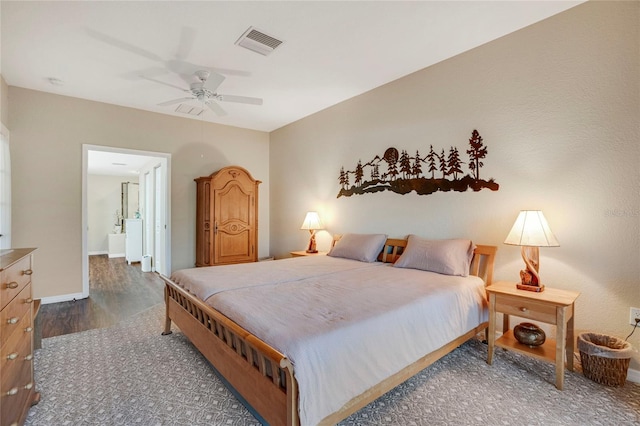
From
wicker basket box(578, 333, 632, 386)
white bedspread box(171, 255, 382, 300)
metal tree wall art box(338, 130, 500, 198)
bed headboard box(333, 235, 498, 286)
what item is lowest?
wicker basket box(578, 333, 632, 386)

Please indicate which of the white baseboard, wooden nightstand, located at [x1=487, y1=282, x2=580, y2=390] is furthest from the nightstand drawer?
the white baseboard

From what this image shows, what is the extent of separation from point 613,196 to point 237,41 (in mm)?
3324

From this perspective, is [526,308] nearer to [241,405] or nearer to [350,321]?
[350,321]

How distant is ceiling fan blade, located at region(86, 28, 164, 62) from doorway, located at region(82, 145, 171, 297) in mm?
1977

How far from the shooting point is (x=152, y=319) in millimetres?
3396

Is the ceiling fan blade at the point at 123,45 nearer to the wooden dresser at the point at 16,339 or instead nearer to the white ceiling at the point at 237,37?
the white ceiling at the point at 237,37

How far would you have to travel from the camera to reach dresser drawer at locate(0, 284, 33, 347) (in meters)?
1.38

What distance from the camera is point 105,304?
3951 millimetres

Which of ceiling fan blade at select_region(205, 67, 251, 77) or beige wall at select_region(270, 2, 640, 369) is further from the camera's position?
ceiling fan blade at select_region(205, 67, 251, 77)

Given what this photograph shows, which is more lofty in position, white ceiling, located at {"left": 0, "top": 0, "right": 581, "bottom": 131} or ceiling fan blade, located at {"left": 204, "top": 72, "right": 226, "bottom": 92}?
white ceiling, located at {"left": 0, "top": 0, "right": 581, "bottom": 131}

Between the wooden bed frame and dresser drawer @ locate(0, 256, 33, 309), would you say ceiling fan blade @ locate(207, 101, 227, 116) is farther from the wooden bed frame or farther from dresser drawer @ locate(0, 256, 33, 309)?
dresser drawer @ locate(0, 256, 33, 309)

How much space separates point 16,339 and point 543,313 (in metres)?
3.23

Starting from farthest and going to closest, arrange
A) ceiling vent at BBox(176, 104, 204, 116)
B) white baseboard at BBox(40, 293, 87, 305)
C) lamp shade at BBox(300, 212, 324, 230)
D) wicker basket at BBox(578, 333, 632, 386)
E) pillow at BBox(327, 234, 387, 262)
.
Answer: lamp shade at BBox(300, 212, 324, 230), ceiling vent at BBox(176, 104, 204, 116), white baseboard at BBox(40, 293, 87, 305), pillow at BBox(327, 234, 387, 262), wicker basket at BBox(578, 333, 632, 386)

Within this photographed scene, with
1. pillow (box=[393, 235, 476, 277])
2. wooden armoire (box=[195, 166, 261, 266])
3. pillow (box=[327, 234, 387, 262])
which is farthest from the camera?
wooden armoire (box=[195, 166, 261, 266])
